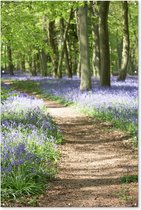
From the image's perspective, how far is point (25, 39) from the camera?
826 inches

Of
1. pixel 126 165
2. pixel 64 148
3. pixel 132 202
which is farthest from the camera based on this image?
pixel 64 148

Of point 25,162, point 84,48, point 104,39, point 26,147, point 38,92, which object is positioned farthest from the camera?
point 38,92

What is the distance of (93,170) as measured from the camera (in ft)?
26.3

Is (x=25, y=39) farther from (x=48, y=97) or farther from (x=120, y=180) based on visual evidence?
(x=120, y=180)

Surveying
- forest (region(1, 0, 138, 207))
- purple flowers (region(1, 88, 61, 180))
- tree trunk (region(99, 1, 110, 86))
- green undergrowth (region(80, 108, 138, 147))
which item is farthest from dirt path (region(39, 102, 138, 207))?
tree trunk (region(99, 1, 110, 86))

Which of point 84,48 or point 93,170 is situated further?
point 84,48

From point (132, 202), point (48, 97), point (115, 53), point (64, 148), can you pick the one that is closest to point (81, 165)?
point (64, 148)

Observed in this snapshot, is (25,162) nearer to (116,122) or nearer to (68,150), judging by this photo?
(68,150)

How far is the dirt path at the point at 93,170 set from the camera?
20.4ft

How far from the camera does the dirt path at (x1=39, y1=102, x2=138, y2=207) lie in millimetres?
6216

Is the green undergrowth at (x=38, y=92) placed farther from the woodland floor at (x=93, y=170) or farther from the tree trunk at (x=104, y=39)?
the woodland floor at (x=93, y=170)

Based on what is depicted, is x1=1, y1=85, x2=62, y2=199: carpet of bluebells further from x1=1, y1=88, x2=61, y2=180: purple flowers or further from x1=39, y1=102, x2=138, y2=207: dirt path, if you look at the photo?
x1=39, y1=102, x2=138, y2=207: dirt path

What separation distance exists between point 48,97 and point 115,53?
2023 inches

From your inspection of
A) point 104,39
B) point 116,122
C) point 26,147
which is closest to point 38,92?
point 104,39
